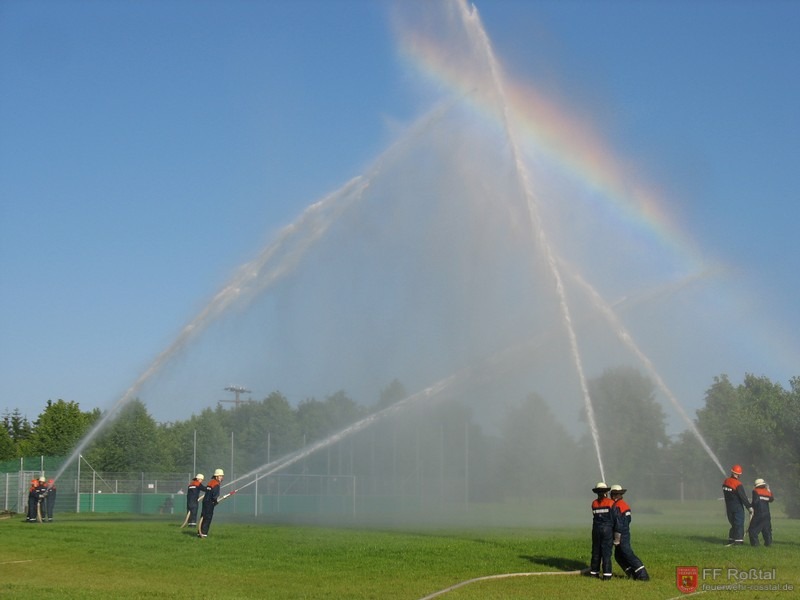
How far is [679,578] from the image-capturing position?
18.2m

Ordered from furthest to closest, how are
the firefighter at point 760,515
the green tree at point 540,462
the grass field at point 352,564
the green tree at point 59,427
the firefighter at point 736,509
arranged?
the green tree at point 59,427 < the green tree at point 540,462 < the firefighter at point 736,509 < the firefighter at point 760,515 < the grass field at point 352,564

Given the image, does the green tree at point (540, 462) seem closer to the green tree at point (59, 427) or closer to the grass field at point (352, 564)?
the green tree at point (59, 427)

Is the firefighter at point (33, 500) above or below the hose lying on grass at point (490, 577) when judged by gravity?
above

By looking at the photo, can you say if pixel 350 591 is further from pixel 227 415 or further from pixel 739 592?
pixel 227 415

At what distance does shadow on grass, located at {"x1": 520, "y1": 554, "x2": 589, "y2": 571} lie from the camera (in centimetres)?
2061

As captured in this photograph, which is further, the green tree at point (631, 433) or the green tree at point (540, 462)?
the green tree at point (540, 462)

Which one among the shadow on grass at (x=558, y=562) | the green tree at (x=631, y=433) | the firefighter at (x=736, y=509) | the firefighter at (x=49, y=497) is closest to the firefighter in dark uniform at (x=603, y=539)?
the shadow on grass at (x=558, y=562)

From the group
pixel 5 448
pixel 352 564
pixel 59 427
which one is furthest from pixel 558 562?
pixel 5 448

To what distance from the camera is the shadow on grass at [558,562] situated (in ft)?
67.6

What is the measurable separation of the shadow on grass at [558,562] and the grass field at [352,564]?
31mm

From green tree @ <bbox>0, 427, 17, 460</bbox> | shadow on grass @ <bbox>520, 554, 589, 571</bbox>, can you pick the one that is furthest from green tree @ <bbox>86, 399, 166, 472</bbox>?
shadow on grass @ <bbox>520, 554, 589, 571</bbox>

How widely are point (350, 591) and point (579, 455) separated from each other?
65823 mm

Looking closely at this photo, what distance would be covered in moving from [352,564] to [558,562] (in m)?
4.76

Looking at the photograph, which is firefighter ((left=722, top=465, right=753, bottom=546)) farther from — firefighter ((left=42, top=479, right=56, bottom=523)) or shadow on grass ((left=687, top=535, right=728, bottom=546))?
firefighter ((left=42, top=479, right=56, bottom=523))
